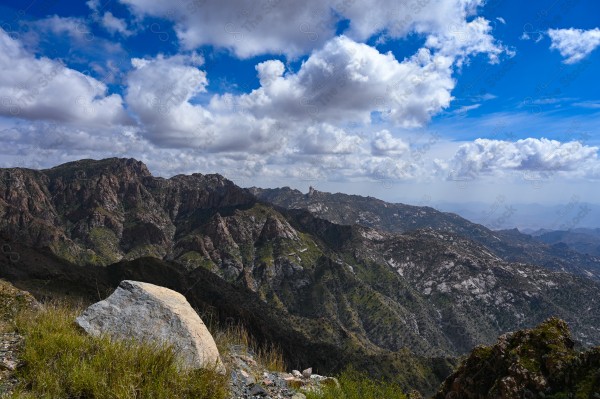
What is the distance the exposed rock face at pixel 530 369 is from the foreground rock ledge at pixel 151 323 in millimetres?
6351

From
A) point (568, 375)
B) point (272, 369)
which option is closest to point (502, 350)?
point (568, 375)

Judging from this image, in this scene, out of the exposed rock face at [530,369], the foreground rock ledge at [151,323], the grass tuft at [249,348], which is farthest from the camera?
the grass tuft at [249,348]

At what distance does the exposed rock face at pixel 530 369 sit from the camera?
290 inches

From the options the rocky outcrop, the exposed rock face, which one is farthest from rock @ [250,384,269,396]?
the rocky outcrop

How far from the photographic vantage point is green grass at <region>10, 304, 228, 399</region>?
7.25 m

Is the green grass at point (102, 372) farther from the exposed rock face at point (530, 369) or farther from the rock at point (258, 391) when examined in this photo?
the exposed rock face at point (530, 369)

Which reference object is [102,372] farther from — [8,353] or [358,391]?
[358,391]

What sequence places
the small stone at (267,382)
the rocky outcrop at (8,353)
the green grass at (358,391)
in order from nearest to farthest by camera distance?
the rocky outcrop at (8,353), the green grass at (358,391), the small stone at (267,382)

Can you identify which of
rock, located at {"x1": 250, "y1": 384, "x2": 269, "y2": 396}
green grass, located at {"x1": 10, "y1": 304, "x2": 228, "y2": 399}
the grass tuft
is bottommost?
the grass tuft

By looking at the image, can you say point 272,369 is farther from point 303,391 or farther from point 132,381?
point 132,381

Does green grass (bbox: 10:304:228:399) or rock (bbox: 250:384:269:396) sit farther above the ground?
green grass (bbox: 10:304:228:399)

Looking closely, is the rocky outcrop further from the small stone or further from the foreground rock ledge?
the small stone

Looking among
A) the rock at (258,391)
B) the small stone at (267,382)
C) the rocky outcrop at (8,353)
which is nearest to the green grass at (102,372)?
the rocky outcrop at (8,353)

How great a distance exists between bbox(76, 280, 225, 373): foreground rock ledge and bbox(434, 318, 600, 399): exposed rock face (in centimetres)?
635
